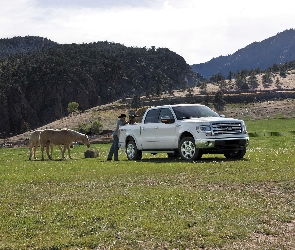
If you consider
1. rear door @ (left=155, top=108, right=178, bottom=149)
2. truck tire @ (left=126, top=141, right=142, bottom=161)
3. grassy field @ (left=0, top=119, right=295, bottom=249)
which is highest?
rear door @ (left=155, top=108, right=178, bottom=149)

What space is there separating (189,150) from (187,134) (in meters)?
0.75

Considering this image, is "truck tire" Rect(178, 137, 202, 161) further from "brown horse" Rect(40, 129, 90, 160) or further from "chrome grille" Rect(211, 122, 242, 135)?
"brown horse" Rect(40, 129, 90, 160)

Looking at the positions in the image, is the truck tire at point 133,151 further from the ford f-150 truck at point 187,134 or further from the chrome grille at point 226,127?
the chrome grille at point 226,127

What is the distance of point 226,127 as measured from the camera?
1775cm

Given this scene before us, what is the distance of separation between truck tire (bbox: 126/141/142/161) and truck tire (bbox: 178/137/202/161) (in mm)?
3116

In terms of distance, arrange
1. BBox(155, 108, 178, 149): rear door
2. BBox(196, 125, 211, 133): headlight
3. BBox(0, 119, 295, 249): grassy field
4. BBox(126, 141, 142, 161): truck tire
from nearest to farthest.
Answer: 1. BBox(0, 119, 295, 249): grassy field
2. BBox(196, 125, 211, 133): headlight
3. BBox(155, 108, 178, 149): rear door
4. BBox(126, 141, 142, 161): truck tire

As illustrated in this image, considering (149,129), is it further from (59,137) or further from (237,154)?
(59,137)

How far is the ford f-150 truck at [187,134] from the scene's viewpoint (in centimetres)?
1742

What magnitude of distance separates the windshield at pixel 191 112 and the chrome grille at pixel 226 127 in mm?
1545

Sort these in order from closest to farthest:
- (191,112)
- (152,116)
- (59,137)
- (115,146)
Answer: (191,112) → (152,116) → (115,146) → (59,137)

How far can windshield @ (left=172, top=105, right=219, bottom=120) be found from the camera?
19.0 meters

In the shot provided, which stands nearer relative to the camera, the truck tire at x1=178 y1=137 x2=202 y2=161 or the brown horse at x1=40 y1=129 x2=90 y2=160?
the truck tire at x1=178 y1=137 x2=202 y2=161

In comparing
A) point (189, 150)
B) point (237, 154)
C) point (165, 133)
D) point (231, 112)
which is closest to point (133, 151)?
point (165, 133)

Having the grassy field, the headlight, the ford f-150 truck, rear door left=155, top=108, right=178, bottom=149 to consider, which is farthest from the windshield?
the grassy field
